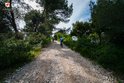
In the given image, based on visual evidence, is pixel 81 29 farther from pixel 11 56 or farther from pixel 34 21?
pixel 11 56

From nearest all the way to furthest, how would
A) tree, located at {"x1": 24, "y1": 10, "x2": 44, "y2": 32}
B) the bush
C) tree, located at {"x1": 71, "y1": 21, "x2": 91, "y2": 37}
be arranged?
1. the bush
2. tree, located at {"x1": 71, "y1": 21, "x2": 91, "y2": 37}
3. tree, located at {"x1": 24, "y1": 10, "x2": 44, "y2": 32}

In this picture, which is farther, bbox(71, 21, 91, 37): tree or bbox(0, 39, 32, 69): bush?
bbox(71, 21, 91, 37): tree

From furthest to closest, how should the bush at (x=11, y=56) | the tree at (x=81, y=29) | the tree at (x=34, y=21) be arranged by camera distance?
the tree at (x=34, y=21)
the tree at (x=81, y=29)
the bush at (x=11, y=56)

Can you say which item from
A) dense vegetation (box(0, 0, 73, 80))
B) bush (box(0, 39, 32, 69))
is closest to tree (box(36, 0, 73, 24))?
dense vegetation (box(0, 0, 73, 80))

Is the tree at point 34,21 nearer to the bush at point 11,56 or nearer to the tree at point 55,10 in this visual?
the tree at point 55,10

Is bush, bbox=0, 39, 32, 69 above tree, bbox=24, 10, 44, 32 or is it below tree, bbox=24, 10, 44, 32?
below

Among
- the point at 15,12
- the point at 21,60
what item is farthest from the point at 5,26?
the point at 21,60

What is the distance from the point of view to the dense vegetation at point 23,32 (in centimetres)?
1359

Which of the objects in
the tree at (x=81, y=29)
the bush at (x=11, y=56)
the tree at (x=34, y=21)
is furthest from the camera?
the tree at (x=34, y=21)

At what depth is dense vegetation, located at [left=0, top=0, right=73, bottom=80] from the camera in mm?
13594

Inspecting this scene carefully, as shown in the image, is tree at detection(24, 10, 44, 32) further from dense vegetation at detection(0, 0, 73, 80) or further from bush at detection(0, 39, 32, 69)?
bush at detection(0, 39, 32, 69)

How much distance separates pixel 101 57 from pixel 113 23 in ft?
8.82

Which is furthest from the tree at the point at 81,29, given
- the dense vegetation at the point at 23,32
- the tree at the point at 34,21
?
the tree at the point at 34,21

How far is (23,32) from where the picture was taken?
32094 mm
